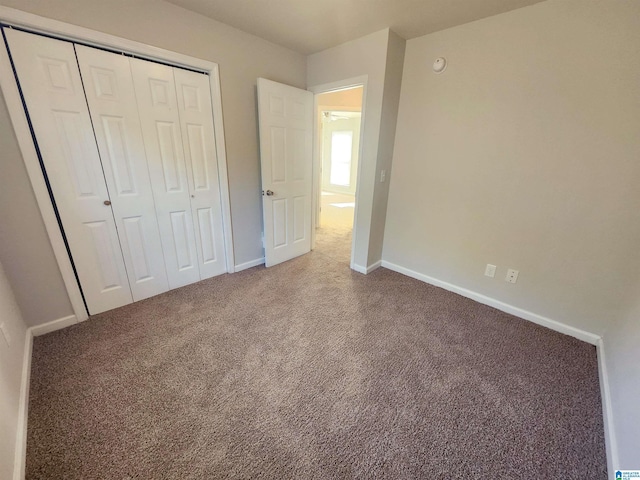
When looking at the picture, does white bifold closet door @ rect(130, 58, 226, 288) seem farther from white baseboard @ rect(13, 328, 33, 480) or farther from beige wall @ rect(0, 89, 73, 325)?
white baseboard @ rect(13, 328, 33, 480)

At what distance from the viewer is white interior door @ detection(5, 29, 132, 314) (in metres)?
1.60

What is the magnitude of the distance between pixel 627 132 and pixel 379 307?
207cm

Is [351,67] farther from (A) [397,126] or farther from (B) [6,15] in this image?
(B) [6,15]

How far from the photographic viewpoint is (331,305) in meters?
2.34

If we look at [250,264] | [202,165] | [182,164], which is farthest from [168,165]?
[250,264]

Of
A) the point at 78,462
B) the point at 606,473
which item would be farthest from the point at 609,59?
the point at 78,462

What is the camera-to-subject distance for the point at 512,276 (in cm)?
223

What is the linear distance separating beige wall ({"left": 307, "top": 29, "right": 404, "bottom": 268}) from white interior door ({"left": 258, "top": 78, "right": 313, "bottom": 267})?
1.29 ft

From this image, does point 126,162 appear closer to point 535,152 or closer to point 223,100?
point 223,100

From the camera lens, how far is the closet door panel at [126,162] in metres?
1.81

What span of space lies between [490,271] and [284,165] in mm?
2371

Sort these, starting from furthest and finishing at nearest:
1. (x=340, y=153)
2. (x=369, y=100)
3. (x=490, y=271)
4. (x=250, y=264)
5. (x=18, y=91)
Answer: (x=340, y=153) → (x=250, y=264) → (x=369, y=100) → (x=490, y=271) → (x=18, y=91)

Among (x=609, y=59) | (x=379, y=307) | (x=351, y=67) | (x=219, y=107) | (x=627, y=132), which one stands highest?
(x=351, y=67)

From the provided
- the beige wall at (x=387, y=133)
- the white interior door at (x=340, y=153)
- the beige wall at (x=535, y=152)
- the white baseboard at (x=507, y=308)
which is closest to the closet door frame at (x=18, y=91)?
the beige wall at (x=387, y=133)
